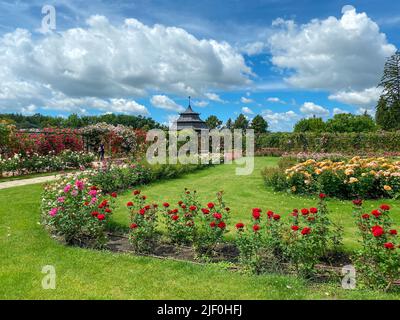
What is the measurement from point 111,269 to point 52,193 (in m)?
2.86

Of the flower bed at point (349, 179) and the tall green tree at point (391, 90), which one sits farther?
the tall green tree at point (391, 90)

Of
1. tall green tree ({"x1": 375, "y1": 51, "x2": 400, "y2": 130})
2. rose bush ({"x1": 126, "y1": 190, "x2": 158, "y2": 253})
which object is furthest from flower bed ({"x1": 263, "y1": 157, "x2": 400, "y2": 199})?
tall green tree ({"x1": 375, "y1": 51, "x2": 400, "y2": 130})

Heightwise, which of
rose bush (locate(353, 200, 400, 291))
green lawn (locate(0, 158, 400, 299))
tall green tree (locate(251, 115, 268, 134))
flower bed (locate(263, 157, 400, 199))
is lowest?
green lawn (locate(0, 158, 400, 299))

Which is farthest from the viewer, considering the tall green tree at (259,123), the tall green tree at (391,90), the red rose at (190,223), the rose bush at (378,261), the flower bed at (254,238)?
the tall green tree at (259,123)

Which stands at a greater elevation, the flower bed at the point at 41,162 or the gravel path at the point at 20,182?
the flower bed at the point at 41,162

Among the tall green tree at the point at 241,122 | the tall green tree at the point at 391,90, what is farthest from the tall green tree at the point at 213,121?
the tall green tree at the point at 391,90

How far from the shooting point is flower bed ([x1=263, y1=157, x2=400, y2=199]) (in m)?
8.11

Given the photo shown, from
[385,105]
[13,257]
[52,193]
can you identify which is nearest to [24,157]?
[52,193]

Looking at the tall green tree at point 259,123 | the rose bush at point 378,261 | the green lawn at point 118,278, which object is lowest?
the green lawn at point 118,278

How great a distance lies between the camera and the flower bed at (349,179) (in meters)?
8.11

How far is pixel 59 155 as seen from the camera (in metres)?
15.1

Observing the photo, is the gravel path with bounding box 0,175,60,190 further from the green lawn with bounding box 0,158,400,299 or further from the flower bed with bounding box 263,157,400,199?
the flower bed with bounding box 263,157,400,199

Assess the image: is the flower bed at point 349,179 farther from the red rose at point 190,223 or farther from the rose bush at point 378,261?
the rose bush at point 378,261
